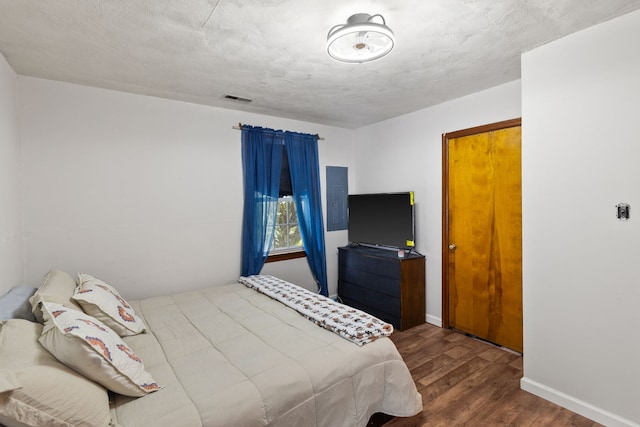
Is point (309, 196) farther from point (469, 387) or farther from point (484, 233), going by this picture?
point (469, 387)

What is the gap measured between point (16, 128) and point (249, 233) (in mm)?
2173

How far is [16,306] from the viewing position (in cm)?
184

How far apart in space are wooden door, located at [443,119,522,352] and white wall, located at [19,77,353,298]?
2.35 metres

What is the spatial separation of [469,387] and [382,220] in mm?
2042

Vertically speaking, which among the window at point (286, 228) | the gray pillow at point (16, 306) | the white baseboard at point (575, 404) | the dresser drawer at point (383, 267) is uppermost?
the window at point (286, 228)

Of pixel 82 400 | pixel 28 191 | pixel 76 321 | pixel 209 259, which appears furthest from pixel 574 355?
pixel 28 191

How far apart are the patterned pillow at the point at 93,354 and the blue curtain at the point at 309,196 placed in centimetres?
269

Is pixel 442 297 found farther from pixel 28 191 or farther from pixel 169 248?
pixel 28 191

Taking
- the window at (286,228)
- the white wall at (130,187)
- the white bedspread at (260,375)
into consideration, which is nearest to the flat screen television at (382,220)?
the window at (286,228)

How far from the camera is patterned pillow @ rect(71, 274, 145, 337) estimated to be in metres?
2.01

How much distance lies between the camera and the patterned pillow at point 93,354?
1359 millimetres

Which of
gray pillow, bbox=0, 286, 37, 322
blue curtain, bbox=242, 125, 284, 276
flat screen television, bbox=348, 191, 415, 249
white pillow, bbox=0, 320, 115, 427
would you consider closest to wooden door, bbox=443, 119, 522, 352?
flat screen television, bbox=348, 191, 415, 249

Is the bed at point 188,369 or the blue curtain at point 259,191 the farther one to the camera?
the blue curtain at point 259,191

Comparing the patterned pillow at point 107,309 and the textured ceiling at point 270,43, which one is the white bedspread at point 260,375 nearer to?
the patterned pillow at point 107,309
